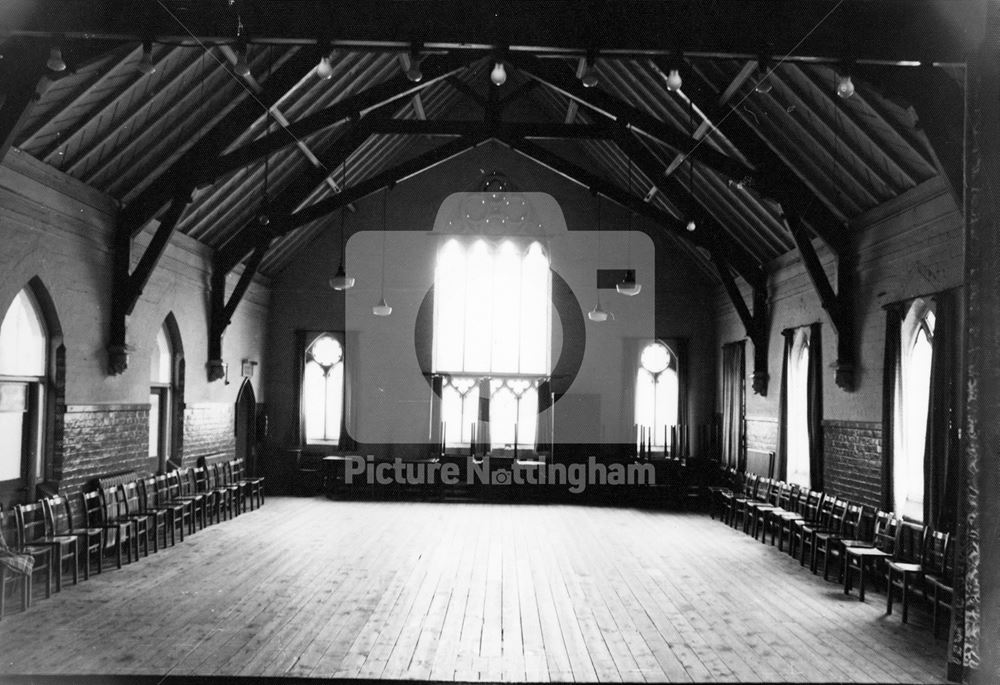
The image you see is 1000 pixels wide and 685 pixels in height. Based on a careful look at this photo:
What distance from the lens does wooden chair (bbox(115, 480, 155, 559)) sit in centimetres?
852

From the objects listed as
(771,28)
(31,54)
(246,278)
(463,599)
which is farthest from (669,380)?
(31,54)

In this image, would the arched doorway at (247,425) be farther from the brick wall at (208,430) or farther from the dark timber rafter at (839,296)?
the dark timber rafter at (839,296)

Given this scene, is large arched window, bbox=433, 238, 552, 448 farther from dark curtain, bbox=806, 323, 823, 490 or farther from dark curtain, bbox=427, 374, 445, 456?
dark curtain, bbox=806, 323, 823, 490

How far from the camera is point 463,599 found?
7090 millimetres

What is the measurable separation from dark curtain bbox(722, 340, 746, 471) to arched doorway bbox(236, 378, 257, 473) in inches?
320

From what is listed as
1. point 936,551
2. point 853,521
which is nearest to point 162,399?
point 853,521

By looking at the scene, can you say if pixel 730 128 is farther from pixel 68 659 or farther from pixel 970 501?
pixel 68 659

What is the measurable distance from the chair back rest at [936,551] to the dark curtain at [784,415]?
3.90 metres

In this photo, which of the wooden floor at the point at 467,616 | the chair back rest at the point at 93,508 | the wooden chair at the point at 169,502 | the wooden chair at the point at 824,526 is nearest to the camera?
the wooden floor at the point at 467,616

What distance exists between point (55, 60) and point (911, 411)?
8239 mm

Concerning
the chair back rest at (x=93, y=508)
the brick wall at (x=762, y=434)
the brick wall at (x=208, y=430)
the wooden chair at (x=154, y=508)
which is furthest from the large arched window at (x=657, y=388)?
the chair back rest at (x=93, y=508)

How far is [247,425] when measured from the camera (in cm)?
1404

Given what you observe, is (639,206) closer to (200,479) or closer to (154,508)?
(200,479)

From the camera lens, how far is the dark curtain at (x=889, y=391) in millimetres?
8094
